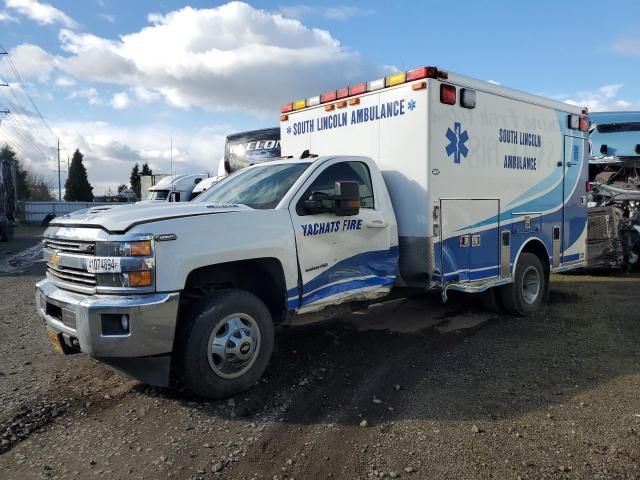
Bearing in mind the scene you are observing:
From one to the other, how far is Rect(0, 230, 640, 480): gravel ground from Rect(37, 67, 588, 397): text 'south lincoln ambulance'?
0.49 m

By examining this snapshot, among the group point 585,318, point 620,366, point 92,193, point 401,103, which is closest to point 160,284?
point 401,103

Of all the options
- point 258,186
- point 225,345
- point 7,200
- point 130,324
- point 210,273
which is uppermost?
point 7,200

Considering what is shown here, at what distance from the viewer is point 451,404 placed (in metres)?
4.18

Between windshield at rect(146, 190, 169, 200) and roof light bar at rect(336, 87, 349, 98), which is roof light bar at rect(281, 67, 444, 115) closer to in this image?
roof light bar at rect(336, 87, 349, 98)

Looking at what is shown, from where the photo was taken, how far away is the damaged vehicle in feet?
33.0

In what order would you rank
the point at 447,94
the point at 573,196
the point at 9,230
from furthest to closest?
the point at 9,230 → the point at 573,196 → the point at 447,94

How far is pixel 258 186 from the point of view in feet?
17.0

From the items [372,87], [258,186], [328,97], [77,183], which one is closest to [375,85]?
[372,87]

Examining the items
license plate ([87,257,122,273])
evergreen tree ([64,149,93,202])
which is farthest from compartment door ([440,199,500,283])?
evergreen tree ([64,149,93,202])

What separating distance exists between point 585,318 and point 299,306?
14.7 feet

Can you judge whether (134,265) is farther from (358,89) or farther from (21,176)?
(21,176)

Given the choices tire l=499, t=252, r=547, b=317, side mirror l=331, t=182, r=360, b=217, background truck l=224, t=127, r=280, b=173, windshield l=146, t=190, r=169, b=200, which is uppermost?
background truck l=224, t=127, r=280, b=173

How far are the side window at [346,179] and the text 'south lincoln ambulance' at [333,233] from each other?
0.02 m

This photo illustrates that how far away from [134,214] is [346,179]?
87.0 inches
